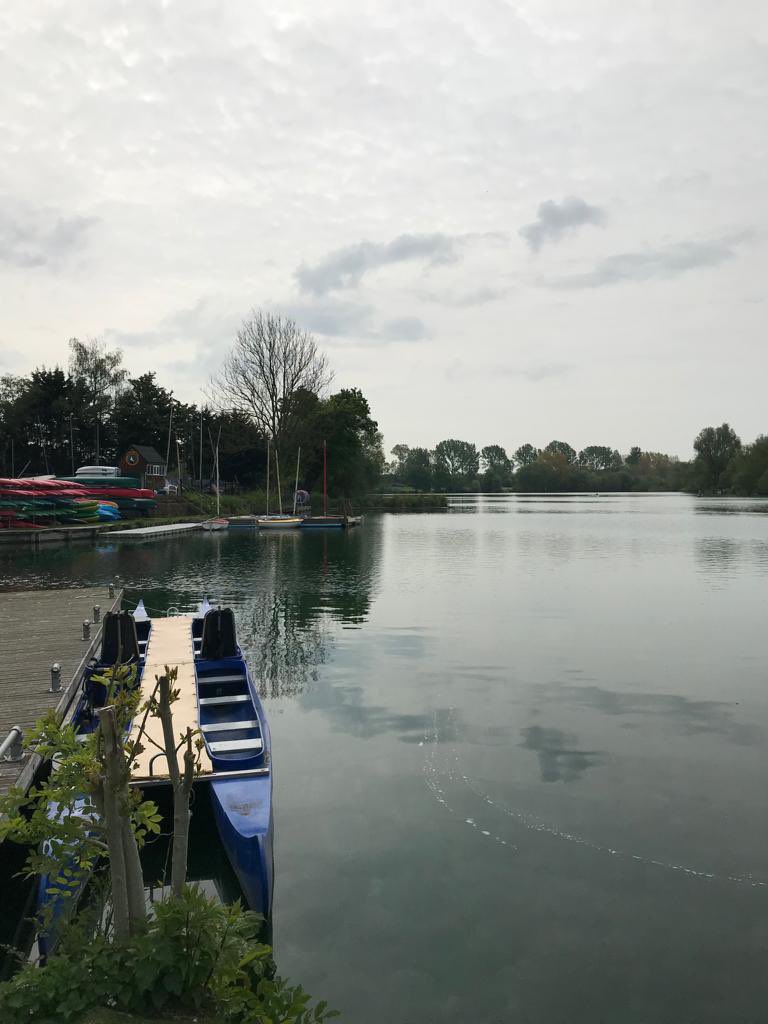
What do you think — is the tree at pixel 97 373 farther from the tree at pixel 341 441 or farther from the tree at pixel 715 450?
the tree at pixel 715 450

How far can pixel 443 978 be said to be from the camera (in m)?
6.86

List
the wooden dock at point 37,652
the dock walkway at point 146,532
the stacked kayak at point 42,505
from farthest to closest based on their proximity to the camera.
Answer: the dock walkway at point 146,532 → the stacked kayak at point 42,505 → the wooden dock at point 37,652

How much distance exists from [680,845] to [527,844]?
1.78 metres

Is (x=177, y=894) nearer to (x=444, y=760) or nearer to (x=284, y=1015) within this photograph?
(x=284, y=1015)

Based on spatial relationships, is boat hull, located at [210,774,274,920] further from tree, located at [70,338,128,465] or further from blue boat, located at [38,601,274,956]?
tree, located at [70,338,128,465]

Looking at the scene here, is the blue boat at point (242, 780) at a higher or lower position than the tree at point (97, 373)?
lower

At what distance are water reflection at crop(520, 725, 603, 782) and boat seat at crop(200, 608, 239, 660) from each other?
18.6 feet

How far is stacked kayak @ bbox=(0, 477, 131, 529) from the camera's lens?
53622mm

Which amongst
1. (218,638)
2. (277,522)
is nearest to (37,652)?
(218,638)

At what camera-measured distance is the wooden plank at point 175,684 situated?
9.26 meters

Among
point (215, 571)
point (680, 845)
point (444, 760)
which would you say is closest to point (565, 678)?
point (444, 760)

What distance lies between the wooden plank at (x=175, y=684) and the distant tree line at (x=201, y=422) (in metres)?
68.0

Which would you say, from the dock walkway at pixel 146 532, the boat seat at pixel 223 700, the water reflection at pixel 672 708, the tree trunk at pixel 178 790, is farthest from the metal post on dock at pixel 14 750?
the dock walkway at pixel 146 532

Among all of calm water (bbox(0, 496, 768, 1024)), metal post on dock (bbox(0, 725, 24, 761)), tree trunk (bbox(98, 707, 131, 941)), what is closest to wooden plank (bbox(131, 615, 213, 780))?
metal post on dock (bbox(0, 725, 24, 761))
